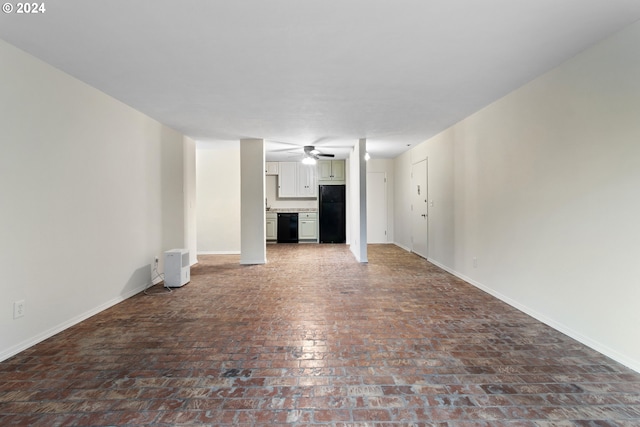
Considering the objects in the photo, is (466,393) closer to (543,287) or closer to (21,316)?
(543,287)

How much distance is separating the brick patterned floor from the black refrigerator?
498 cm

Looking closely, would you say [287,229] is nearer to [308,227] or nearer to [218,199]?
[308,227]

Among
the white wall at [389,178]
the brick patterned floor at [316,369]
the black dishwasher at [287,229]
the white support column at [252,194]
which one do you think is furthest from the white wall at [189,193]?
the white wall at [389,178]

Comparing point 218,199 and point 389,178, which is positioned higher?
point 389,178

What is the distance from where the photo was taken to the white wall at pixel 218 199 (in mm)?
6906

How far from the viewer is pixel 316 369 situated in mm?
2088

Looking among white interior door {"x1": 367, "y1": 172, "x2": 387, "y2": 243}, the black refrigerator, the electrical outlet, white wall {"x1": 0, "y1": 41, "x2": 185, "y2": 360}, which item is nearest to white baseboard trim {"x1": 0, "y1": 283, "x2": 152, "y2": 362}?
white wall {"x1": 0, "y1": 41, "x2": 185, "y2": 360}

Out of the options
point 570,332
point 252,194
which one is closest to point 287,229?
point 252,194

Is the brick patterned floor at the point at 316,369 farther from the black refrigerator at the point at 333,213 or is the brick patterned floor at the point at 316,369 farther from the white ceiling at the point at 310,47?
the black refrigerator at the point at 333,213

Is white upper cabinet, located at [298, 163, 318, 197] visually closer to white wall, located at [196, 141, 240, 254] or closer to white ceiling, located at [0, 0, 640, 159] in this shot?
white wall, located at [196, 141, 240, 254]

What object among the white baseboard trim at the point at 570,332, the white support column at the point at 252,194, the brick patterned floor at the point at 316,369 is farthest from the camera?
the white support column at the point at 252,194

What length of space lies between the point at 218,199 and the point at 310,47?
526cm

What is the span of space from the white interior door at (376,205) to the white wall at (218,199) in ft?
11.7

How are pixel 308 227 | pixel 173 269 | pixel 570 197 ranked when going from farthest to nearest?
pixel 308 227
pixel 173 269
pixel 570 197
